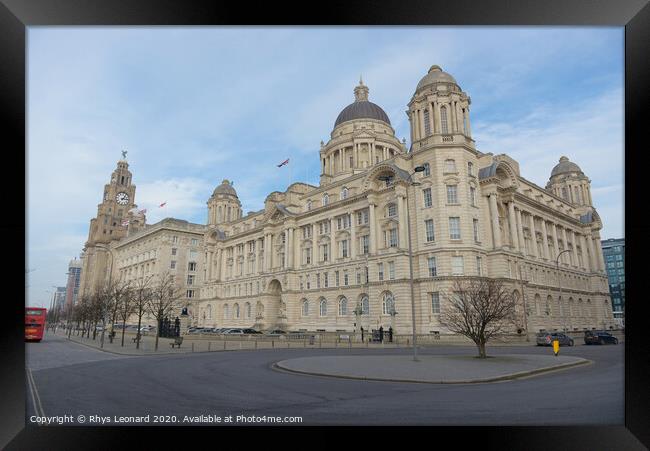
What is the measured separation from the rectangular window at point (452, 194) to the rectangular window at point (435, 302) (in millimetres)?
11548

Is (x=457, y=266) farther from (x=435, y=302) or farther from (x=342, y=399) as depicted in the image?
(x=342, y=399)

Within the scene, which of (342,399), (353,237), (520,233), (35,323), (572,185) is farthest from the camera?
(572,185)

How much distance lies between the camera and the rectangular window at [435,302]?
47.2 m

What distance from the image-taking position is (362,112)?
8706cm

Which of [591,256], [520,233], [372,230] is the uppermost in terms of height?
[372,230]

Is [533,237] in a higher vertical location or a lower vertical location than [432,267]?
higher

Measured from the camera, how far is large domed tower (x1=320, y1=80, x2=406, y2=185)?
266ft

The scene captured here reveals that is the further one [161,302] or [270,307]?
[270,307]

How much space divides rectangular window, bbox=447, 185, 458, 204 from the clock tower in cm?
12561

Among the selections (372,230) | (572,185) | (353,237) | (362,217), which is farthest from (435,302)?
(572,185)

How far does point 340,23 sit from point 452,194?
4386 centimetres

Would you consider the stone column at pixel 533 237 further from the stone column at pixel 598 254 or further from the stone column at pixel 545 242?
the stone column at pixel 598 254
